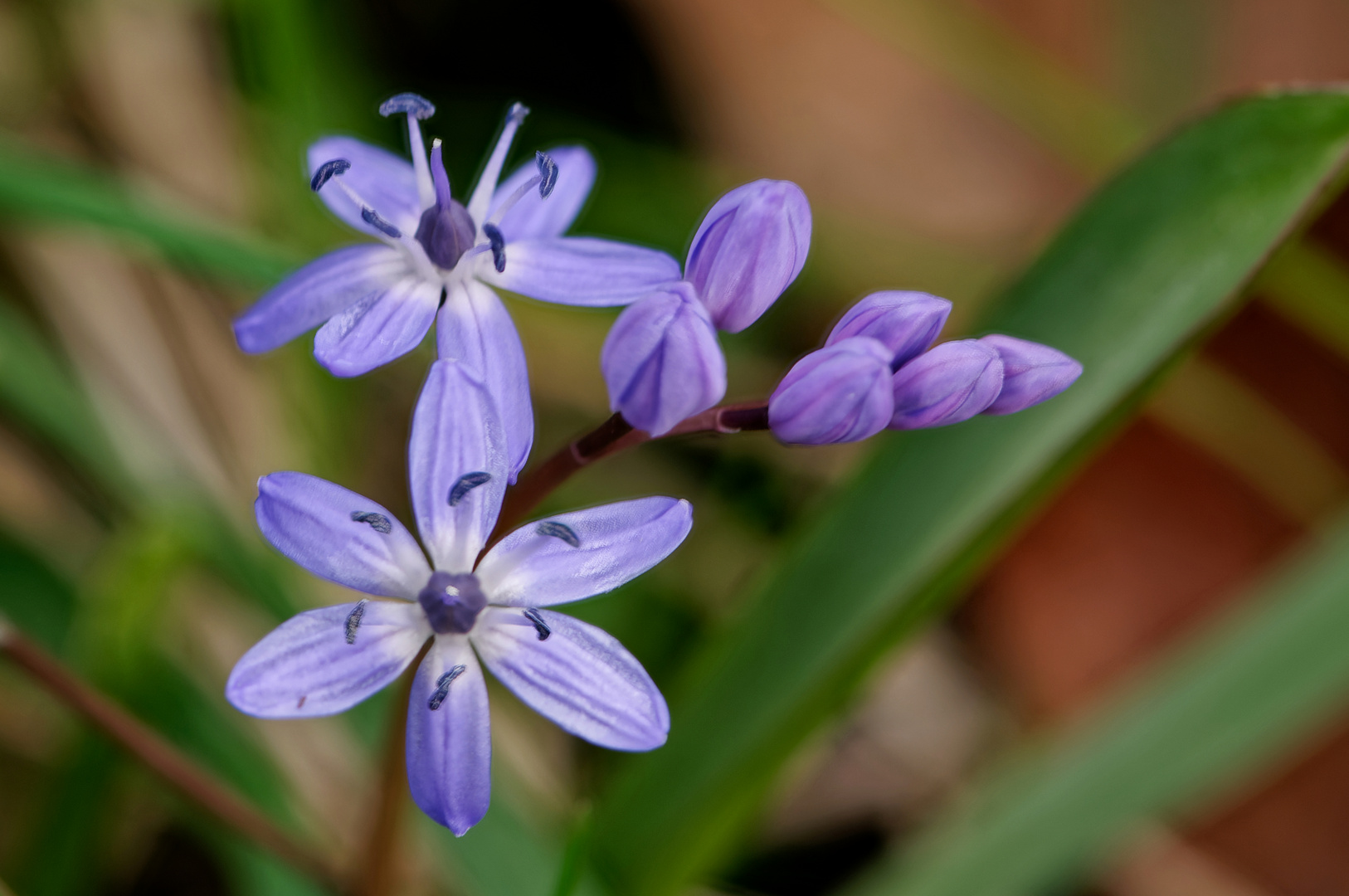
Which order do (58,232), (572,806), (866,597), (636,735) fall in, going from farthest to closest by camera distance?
(58,232), (572,806), (866,597), (636,735)

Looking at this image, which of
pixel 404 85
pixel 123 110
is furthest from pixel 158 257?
pixel 404 85

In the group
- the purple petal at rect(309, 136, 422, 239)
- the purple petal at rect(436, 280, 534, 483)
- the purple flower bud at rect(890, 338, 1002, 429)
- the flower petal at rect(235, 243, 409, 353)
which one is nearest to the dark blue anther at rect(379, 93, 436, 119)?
the purple petal at rect(309, 136, 422, 239)

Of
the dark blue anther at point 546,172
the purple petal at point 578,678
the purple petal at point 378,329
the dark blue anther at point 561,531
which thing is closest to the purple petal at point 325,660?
the purple petal at point 578,678

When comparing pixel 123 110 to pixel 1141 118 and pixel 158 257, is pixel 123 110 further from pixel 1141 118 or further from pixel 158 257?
pixel 1141 118

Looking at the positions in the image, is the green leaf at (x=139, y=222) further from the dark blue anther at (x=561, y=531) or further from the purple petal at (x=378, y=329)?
the dark blue anther at (x=561, y=531)

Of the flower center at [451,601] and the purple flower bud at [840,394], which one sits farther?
the flower center at [451,601]

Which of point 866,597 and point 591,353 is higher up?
point 866,597

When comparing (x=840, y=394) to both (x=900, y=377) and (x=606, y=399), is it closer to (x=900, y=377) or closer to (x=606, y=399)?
(x=900, y=377)

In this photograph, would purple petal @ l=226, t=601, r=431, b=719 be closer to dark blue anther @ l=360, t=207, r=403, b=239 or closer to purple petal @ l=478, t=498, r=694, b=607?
purple petal @ l=478, t=498, r=694, b=607
